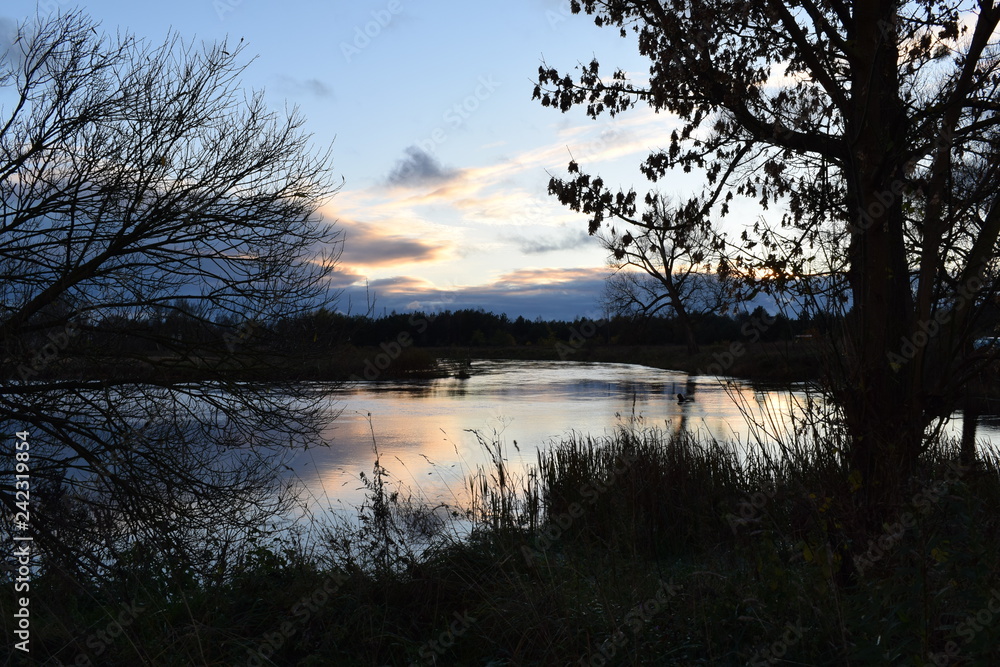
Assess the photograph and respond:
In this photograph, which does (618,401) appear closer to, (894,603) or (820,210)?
(820,210)

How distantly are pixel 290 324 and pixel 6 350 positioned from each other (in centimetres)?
325

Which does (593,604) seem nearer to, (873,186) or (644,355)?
(873,186)

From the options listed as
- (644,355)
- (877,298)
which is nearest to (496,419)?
(877,298)

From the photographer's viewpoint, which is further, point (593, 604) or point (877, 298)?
point (877, 298)

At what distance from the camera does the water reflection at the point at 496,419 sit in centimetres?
1088

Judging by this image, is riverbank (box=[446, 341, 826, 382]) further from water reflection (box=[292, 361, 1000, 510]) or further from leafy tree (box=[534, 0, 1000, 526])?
leafy tree (box=[534, 0, 1000, 526])


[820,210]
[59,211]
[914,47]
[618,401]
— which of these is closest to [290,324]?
[59,211]

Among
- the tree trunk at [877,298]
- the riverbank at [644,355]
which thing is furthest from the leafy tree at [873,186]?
the riverbank at [644,355]

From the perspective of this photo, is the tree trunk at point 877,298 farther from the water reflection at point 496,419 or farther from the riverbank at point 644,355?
the riverbank at point 644,355

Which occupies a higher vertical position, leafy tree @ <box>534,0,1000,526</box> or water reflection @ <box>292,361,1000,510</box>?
leafy tree @ <box>534,0,1000,526</box>

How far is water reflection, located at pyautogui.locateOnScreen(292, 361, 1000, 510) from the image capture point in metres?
10.9

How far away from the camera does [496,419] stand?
66.8ft

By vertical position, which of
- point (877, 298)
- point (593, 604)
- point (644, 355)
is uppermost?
point (877, 298)

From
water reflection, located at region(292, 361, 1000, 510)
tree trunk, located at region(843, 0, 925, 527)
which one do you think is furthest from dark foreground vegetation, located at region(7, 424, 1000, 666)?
water reflection, located at region(292, 361, 1000, 510)
